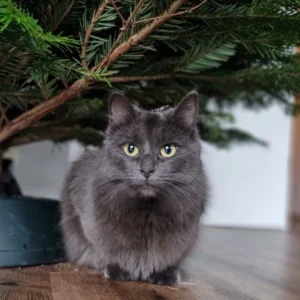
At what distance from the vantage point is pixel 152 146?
94 cm

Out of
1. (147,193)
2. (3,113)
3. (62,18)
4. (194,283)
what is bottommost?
(194,283)

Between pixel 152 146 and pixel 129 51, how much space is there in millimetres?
198

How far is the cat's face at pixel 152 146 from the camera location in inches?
36.7

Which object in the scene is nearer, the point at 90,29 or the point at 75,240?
the point at 90,29

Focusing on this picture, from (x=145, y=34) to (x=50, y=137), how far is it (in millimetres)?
580

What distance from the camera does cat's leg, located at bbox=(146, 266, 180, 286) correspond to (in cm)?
102

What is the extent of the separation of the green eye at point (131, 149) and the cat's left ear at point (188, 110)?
4.2 inches

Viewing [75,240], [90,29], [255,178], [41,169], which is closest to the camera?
[90,29]

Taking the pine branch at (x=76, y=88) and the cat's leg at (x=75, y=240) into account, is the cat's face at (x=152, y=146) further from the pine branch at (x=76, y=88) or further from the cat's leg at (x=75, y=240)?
the cat's leg at (x=75, y=240)

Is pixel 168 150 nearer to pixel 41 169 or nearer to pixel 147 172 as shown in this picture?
pixel 147 172

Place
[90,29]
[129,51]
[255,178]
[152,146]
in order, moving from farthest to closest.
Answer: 1. [255,178]
2. [152,146]
3. [129,51]
4. [90,29]

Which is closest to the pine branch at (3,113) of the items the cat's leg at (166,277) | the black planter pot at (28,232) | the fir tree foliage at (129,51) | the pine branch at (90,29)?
the fir tree foliage at (129,51)

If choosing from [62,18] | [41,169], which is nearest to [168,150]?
[62,18]

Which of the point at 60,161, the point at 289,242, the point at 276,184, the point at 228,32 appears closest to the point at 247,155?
the point at 276,184
